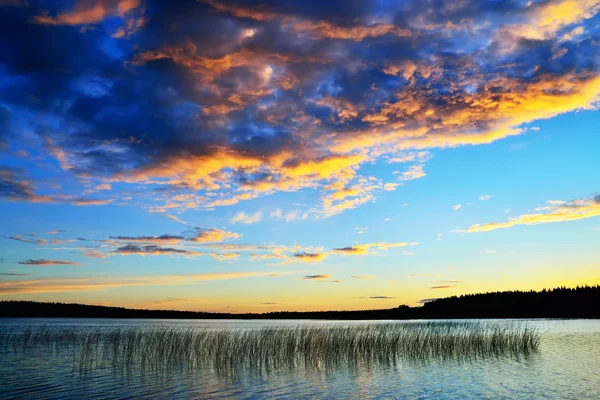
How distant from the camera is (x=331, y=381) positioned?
1659 centimetres

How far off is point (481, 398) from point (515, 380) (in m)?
3.80

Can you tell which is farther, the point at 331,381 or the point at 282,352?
the point at 282,352

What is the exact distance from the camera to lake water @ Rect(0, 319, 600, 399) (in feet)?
45.5

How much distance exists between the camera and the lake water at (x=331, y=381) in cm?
1388

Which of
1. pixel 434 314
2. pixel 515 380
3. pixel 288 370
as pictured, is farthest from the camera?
pixel 434 314

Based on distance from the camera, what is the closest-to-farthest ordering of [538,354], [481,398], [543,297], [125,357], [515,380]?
1. [481,398]
2. [515,380]
3. [125,357]
4. [538,354]
5. [543,297]

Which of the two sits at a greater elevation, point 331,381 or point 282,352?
point 282,352

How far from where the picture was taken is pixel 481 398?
13.2 m

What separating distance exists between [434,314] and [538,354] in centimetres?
11796

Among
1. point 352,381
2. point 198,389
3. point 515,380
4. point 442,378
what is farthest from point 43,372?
point 515,380

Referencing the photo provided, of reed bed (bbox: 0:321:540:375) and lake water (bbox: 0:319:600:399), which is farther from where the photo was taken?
reed bed (bbox: 0:321:540:375)

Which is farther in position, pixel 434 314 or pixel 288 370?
pixel 434 314

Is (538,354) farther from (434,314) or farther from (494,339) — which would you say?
(434,314)

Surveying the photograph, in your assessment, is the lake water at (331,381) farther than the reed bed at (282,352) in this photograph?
No
